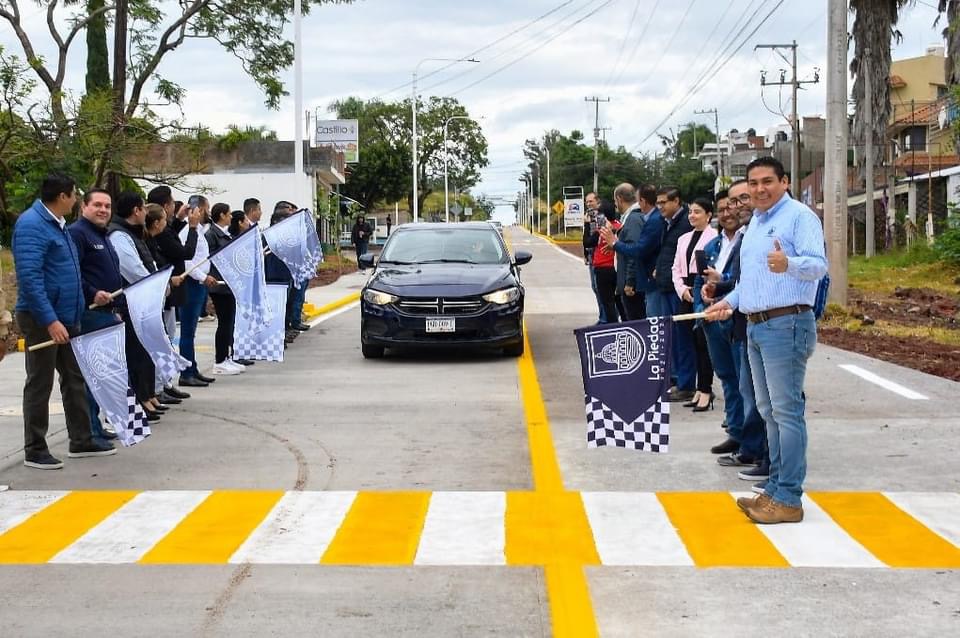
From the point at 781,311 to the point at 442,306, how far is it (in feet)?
24.0

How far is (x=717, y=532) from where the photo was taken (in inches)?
257

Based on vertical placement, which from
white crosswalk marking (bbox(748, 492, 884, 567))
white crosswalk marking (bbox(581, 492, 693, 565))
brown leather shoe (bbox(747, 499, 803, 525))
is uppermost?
brown leather shoe (bbox(747, 499, 803, 525))

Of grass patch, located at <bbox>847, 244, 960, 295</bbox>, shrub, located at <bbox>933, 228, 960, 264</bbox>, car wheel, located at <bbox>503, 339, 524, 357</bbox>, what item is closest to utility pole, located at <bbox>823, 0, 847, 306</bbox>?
car wheel, located at <bbox>503, 339, 524, 357</bbox>

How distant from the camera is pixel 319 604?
532cm

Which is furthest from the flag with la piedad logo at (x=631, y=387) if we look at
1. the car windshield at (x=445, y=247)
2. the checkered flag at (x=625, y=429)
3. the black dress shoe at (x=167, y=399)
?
the car windshield at (x=445, y=247)

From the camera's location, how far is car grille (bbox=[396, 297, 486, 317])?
44.7ft

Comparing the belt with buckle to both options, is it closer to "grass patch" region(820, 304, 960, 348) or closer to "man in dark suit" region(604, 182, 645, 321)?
"man in dark suit" region(604, 182, 645, 321)

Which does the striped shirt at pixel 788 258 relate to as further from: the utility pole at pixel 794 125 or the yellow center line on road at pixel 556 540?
the utility pole at pixel 794 125

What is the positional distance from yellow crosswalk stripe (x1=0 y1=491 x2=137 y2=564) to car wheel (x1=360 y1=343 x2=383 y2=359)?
22.2 feet

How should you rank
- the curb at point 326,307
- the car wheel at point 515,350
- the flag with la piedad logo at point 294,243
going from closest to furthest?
1. the car wheel at point 515,350
2. the flag with la piedad logo at point 294,243
3. the curb at point 326,307

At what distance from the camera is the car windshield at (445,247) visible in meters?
15.0

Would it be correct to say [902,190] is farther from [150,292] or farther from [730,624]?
[730,624]

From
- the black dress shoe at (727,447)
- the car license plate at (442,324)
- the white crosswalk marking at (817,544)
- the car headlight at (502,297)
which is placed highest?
the car headlight at (502,297)

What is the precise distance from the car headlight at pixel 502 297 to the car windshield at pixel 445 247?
3.71 ft
